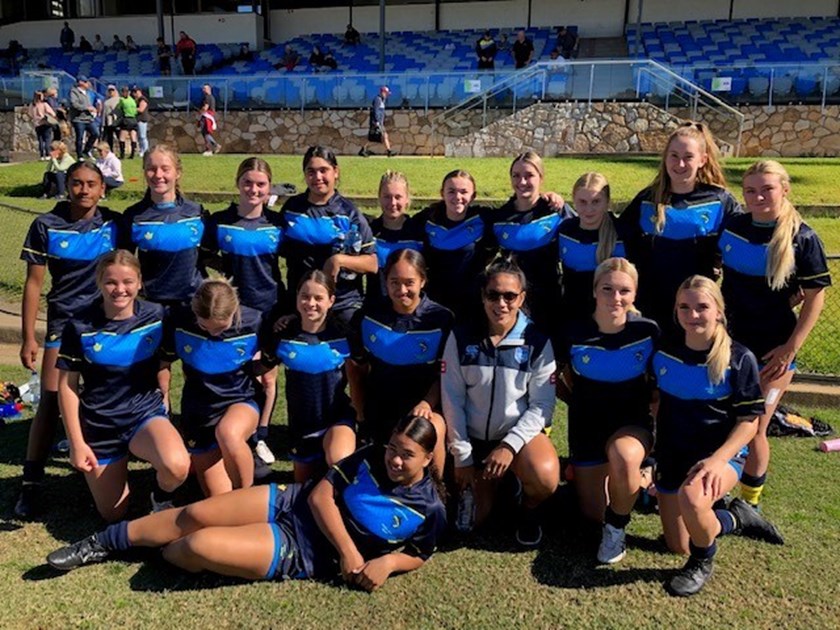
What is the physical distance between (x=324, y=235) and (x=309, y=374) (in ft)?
3.15

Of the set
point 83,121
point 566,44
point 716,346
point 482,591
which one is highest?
point 566,44

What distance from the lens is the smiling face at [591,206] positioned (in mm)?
4410

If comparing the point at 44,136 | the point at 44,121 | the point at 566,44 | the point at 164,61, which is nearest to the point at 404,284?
the point at 44,121

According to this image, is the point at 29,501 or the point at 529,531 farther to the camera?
the point at 29,501

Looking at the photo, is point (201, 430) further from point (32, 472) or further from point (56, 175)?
point (56, 175)

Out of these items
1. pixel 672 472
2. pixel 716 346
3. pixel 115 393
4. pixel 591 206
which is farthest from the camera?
pixel 591 206

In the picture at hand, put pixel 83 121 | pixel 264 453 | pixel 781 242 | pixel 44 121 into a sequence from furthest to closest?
pixel 44 121, pixel 83 121, pixel 264 453, pixel 781 242

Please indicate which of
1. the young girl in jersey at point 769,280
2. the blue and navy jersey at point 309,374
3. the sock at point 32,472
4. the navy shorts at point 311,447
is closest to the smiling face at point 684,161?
the young girl in jersey at point 769,280

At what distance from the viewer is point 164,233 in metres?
4.60

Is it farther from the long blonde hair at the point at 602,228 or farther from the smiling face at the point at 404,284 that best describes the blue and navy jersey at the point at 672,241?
the smiling face at the point at 404,284

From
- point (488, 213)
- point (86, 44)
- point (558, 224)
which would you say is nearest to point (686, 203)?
point (558, 224)

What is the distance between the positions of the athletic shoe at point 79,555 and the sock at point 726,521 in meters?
3.06

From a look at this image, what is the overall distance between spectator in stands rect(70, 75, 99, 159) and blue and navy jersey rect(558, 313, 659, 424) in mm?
17572

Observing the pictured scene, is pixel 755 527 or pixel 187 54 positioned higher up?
pixel 187 54
